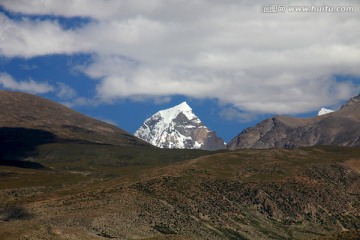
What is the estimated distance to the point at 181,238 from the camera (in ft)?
653

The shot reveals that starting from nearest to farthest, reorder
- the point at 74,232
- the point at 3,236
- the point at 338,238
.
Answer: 1. the point at 338,238
2. the point at 3,236
3. the point at 74,232

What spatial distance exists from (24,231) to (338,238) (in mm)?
95231

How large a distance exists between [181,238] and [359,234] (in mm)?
59854

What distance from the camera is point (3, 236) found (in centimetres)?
18238

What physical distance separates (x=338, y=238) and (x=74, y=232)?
84.3m

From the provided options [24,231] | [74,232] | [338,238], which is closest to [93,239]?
[74,232]

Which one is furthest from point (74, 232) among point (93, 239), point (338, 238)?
point (338, 238)

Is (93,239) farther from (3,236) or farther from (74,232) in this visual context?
(3,236)

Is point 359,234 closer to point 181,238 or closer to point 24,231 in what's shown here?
point 181,238

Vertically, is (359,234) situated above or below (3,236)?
above

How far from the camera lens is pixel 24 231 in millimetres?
190500

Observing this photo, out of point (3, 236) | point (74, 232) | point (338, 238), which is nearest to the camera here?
point (338, 238)

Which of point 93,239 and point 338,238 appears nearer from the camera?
point 338,238

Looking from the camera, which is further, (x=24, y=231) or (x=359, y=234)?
(x=24, y=231)
